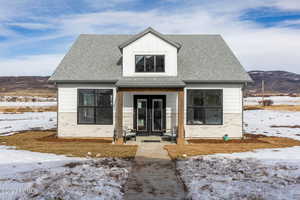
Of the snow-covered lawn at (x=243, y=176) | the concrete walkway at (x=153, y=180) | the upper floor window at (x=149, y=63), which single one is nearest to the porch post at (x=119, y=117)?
the upper floor window at (x=149, y=63)

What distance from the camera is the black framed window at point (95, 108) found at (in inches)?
710

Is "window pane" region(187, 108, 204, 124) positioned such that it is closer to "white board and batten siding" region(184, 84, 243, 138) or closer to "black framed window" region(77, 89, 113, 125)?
"white board and batten siding" region(184, 84, 243, 138)

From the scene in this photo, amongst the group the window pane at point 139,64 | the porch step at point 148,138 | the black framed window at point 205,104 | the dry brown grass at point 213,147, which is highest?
the window pane at point 139,64

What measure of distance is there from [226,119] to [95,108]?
7941 millimetres

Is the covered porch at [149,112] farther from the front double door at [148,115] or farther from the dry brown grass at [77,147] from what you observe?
the dry brown grass at [77,147]

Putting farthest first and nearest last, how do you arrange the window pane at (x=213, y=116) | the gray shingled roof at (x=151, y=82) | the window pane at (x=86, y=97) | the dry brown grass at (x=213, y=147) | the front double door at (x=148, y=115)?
the front double door at (x=148, y=115), the window pane at (x=86, y=97), the window pane at (x=213, y=116), the gray shingled roof at (x=151, y=82), the dry brown grass at (x=213, y=147)

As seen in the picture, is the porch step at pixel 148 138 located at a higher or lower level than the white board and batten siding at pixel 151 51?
lower

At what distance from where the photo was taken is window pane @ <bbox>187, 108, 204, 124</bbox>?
1795cm

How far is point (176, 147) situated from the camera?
48.4 feet

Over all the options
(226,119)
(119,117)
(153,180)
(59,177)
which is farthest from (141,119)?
(59,177)

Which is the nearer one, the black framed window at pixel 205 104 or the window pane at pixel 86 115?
the black framed window at pixel 205 104

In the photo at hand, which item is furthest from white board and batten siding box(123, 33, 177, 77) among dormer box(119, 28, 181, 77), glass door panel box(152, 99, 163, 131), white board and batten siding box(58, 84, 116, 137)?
glass door panel box(152, 99, 163, 131)

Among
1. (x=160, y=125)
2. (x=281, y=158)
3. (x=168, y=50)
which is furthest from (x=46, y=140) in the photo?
(x=281, y=158)

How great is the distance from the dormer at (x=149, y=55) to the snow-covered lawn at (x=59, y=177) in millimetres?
7613
